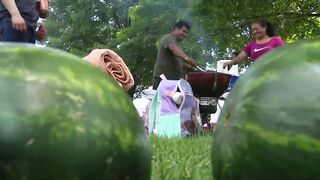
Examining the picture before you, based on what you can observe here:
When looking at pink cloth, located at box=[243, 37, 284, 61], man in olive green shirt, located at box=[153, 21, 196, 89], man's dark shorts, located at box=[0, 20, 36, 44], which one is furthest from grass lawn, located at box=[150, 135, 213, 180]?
man in olive green shirt, located at box=[153, 21, 196, 89]

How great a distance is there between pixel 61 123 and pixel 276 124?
424 millimetres

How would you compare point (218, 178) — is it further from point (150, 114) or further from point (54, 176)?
point (150, 114)

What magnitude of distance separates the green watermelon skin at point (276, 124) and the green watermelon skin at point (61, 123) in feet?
0.69

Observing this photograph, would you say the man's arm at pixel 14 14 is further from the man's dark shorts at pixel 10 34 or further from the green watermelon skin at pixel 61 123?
the green watermelon skin at pixel 61 123

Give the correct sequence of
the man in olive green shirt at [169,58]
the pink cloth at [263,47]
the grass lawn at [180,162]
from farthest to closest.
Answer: the man in olive green shirt at [169,58] → the pink cloth at [263,47] → the grass lawn at [180,162]

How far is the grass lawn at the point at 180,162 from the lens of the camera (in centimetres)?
241

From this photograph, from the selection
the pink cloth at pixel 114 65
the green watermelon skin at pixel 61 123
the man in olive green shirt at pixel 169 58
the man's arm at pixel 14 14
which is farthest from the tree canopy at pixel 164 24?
the man in olive green shirt at pixel 169 58

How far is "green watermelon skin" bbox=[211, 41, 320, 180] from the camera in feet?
3.97

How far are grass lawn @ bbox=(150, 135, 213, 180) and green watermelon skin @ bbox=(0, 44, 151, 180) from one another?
3.47ft

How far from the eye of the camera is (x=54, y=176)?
3.87ft

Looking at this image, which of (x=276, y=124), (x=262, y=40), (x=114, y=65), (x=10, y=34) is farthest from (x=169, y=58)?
(x=276, y=124)

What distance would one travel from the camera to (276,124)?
1.24 m

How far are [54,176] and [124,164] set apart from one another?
16 cm

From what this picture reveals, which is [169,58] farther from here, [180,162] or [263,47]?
[180,162]
